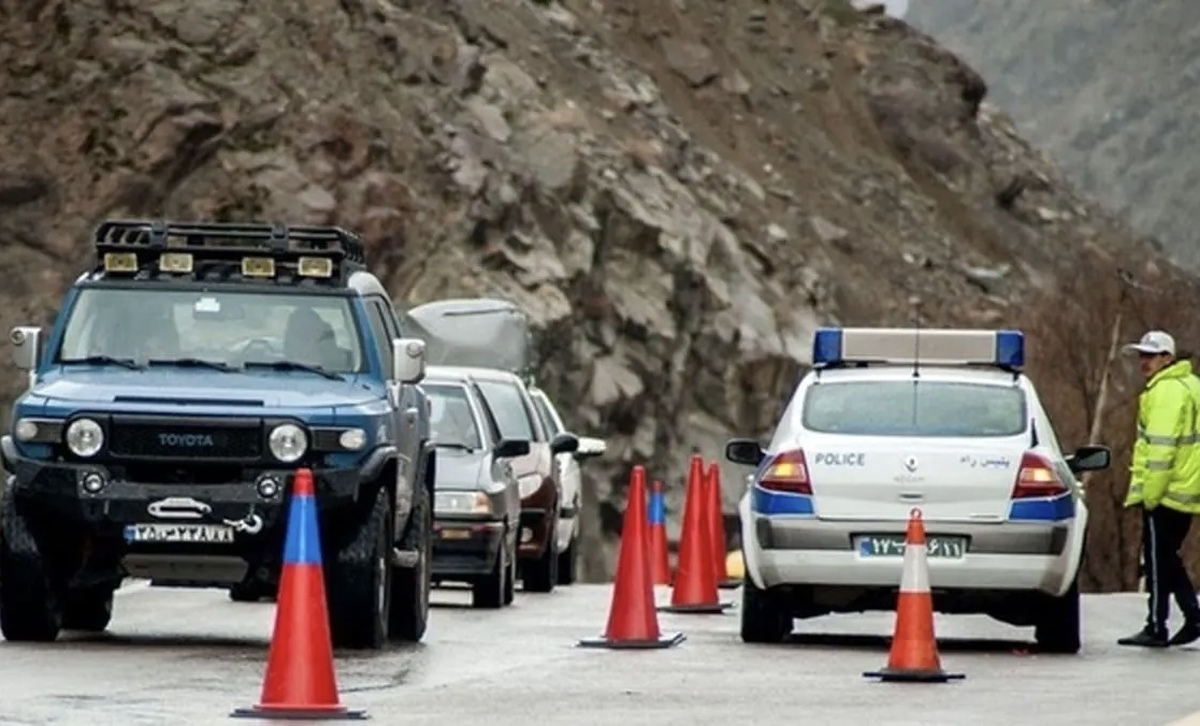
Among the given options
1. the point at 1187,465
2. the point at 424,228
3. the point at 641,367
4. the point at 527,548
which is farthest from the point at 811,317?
the point at 1187,465

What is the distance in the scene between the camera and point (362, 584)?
56.6 feet

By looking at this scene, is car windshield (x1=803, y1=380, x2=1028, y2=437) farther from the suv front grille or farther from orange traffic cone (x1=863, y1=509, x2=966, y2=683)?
the suv front grille

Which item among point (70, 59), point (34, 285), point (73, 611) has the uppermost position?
point (70, 59)

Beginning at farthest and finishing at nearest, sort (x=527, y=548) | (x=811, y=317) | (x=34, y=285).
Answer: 1. (x=811, y=317)
2. (x=34, y=285)
3. (x=527, y=548)

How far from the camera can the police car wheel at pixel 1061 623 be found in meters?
19.2

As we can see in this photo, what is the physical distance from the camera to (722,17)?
8169 cm

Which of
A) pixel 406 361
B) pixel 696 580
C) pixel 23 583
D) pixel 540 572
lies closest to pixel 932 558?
pixel 406 361

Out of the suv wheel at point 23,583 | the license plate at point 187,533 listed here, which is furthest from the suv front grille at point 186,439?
the suv wheel at point 23,583

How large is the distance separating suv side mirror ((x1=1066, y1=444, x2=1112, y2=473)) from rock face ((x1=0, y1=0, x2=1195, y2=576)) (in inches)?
1283

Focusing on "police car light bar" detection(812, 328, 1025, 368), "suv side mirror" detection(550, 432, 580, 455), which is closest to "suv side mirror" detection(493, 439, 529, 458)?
"suv side mirror" detection(550, 432, 580, 455)

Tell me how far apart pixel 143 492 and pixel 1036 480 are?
16.2 ft

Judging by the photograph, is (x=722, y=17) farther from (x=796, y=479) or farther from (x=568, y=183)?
(x=796, y=479)

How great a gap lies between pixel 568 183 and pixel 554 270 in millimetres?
1892

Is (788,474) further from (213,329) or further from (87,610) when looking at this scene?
(87,610)
